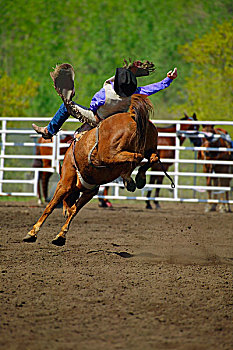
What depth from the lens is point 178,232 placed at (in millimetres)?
7672

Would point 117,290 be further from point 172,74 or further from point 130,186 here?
point 172,74

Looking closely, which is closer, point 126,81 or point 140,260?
A: point 126,81

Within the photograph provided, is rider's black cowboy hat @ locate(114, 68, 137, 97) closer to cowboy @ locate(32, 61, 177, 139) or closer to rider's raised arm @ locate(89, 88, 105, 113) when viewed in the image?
cowboy @ locate(32, 61, 177, 139)

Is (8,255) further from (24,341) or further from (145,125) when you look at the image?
(24,341)

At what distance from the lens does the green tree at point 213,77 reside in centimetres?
1794

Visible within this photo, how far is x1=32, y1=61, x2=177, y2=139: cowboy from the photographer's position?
4973 mm

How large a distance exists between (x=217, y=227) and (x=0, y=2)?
27482 millimetres

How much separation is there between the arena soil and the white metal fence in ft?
12.0

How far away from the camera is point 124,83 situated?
495cm

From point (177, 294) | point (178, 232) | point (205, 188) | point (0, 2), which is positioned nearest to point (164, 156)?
point (205, 188)

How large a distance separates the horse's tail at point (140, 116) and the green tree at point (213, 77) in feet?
44.5

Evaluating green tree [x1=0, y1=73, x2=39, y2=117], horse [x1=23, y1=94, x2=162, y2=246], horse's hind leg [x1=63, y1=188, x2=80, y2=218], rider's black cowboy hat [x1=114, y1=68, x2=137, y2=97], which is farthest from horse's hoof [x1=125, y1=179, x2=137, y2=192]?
green tree [x1=0, y1=73, x2=39, y2=117]

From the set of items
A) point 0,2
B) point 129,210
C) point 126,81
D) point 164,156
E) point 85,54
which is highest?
point 0,2

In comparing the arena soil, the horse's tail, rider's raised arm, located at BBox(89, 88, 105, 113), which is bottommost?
the arena soil
